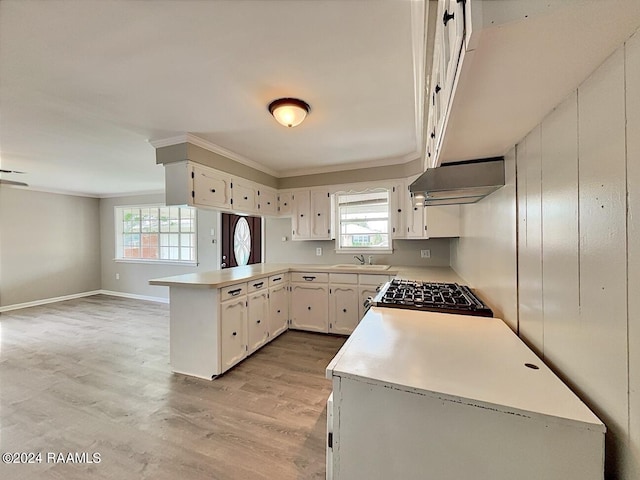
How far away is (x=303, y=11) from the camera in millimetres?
1232

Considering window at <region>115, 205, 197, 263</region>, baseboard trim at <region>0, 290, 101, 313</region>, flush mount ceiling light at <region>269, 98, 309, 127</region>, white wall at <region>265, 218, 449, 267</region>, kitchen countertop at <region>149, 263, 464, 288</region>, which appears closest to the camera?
flush mount ceiling light at <region>269, 98, 309, 127</region>

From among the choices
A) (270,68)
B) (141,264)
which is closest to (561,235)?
(270,68)

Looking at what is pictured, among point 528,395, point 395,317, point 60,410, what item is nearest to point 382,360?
point 528,395

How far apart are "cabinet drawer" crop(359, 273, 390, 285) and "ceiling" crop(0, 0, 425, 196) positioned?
1601 mm

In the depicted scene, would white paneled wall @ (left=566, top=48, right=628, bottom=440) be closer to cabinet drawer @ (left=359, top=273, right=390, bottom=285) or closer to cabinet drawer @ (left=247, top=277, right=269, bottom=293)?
cabinet drawer @ (left=359, top=273, right=390, bottom=285)

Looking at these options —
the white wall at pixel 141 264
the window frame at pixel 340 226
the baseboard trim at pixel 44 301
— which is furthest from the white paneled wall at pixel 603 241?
the baseboard trim at pixel 44 301

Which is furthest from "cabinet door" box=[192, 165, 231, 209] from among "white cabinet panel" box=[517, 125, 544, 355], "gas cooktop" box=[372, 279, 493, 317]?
"white cabinet panel" box=[517, 125, 544, 355]

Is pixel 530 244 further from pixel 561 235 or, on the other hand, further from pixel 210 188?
pixel 210 188

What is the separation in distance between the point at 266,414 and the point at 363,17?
2.57m

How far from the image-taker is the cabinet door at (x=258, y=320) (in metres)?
2.85

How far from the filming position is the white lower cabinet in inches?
136

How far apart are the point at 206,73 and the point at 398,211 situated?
2671 mm

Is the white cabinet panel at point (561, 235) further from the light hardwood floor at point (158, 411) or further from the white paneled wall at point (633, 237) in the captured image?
the light hardwood floor at point (158, 411)

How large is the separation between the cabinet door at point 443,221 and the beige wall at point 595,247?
1.90 metres
